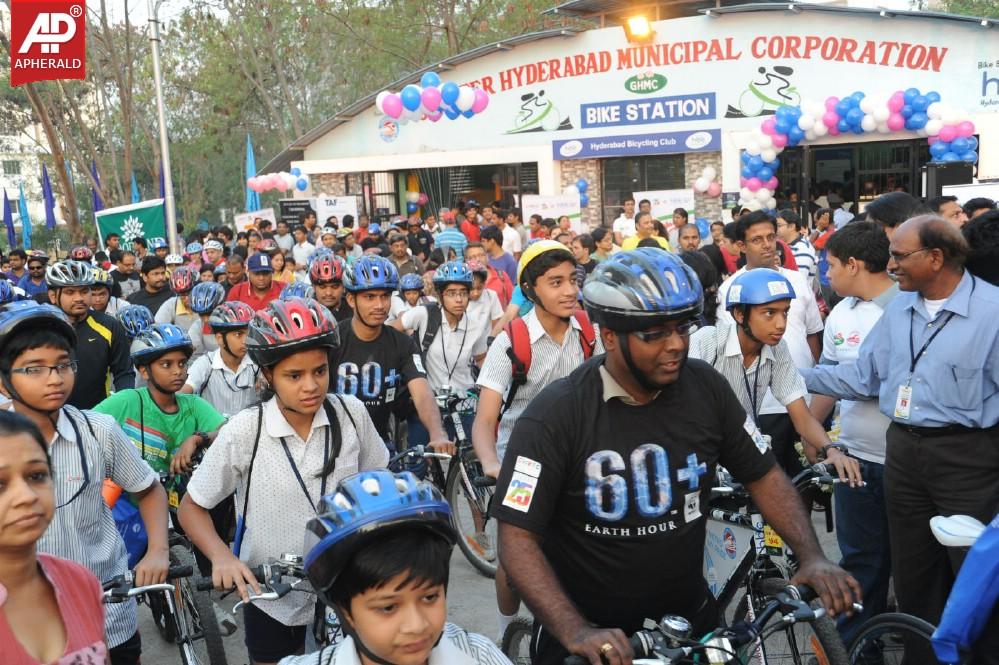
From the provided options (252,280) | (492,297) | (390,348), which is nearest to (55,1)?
(252,280)

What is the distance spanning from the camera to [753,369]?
16.1 feet

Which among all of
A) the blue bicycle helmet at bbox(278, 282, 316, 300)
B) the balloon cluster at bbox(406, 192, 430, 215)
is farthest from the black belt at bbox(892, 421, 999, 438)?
the balloon cluster at bbox(406, 192, 430, 215)

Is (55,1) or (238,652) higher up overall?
(55,1)

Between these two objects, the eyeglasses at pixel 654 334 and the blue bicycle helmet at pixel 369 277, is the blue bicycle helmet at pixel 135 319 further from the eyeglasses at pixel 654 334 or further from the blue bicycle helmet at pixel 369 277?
the eyeglasses at pixel 654 334

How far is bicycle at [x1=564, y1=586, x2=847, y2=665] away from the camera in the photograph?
2701mm

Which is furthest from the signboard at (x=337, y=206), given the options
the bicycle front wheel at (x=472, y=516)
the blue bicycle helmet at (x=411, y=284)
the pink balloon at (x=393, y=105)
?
the bicycle front wheel at (x=472, y=516)

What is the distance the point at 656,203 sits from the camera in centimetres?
1942

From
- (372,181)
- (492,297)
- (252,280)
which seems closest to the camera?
(492,297)

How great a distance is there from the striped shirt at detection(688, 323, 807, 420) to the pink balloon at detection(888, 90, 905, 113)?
Result: 1740 cm

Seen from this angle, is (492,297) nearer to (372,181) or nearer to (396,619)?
(396,619)

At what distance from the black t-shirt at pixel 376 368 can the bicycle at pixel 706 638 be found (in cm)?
321

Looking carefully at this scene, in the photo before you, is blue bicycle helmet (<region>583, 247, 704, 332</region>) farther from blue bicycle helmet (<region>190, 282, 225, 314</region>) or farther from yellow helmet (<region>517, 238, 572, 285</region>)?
blue bicycle helmet (<region>190, 282, 225, 314</region>)

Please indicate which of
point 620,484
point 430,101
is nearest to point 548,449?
point 620,484

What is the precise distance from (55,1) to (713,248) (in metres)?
13.4
